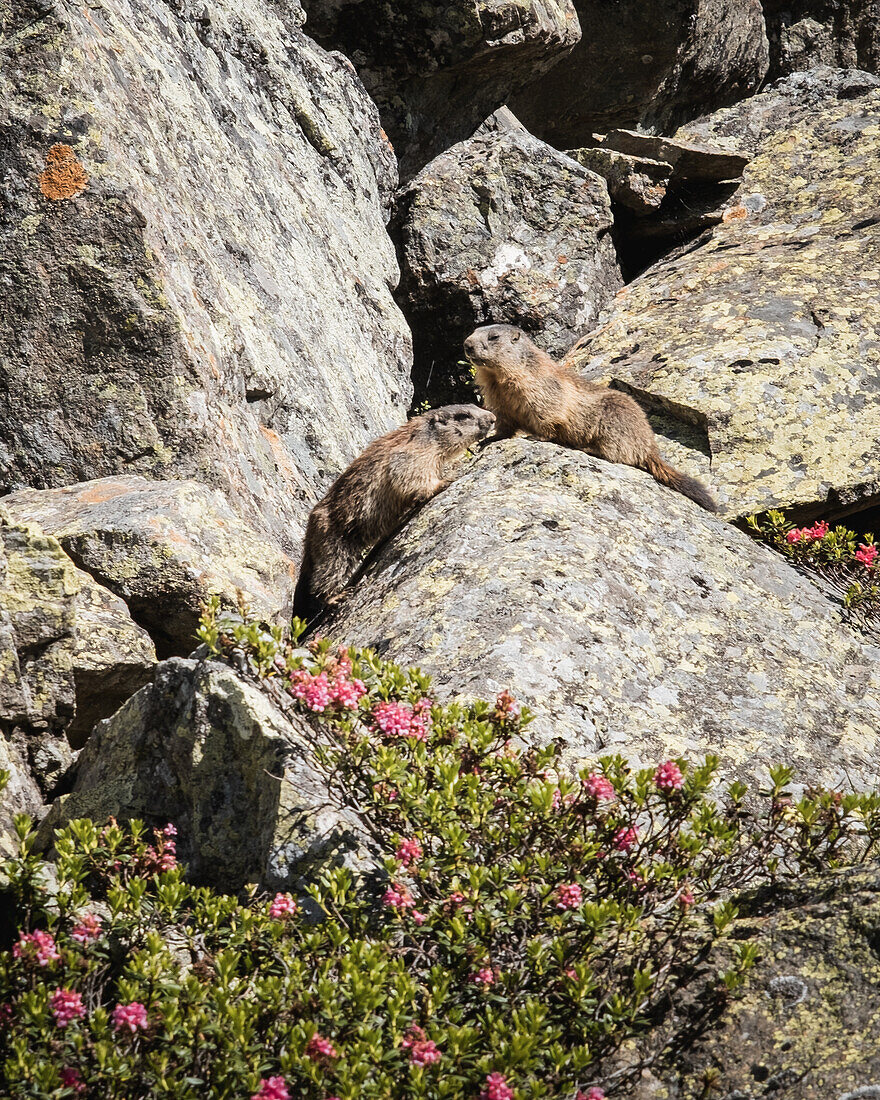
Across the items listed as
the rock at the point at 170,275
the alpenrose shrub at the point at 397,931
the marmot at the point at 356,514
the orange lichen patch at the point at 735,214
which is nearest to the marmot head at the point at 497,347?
the rock at the point at 170,275

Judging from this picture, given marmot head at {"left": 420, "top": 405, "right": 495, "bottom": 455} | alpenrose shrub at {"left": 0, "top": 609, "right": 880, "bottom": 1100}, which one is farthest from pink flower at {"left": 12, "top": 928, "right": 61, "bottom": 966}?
marmot head at {"left": 420, "top": 405, "right": 495, "bottom": 455}

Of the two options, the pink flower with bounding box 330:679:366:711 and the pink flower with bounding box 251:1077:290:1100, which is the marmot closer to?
the pink flower with bounding box 330:679:366:711

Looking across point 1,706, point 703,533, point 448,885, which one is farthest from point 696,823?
point 703,533

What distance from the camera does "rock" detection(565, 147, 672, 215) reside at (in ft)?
34.9

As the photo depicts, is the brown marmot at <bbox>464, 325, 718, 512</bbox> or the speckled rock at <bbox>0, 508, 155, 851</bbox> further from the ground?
the speckled rock at <bbox>0, 508, 155, 851</bbox>

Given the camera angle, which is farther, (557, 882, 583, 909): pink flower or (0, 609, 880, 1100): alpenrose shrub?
(557, 882, 583, 909): pink flower

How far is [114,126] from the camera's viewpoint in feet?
20.5

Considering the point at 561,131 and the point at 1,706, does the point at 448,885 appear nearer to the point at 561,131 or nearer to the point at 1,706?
the point at 1,706

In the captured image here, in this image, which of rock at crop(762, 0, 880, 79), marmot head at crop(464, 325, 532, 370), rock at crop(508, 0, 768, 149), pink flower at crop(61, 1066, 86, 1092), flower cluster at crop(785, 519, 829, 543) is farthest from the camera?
rock at crop(762, 0, 880, 79)

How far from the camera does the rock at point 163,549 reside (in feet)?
17.2

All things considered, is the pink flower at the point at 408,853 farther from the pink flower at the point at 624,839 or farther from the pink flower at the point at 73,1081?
the pink flower at the point at 73,1081

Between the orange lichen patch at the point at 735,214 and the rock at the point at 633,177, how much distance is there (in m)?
0.69

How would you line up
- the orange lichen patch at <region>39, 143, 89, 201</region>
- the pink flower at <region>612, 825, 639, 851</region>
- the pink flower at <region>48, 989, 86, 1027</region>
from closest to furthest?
1. the pink flower at <region>48, 989, 86, 1027</region>
2. the pink flower at <region>612, 825, 639, 851</region>
3. the orange lichen patch at <region>39, 143, 89, 201</region>

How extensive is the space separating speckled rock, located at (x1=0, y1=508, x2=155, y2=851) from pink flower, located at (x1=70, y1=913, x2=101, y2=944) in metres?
0.96
